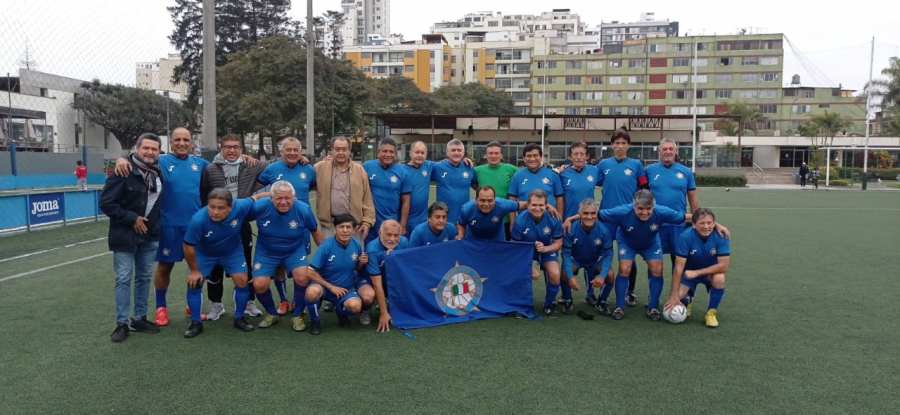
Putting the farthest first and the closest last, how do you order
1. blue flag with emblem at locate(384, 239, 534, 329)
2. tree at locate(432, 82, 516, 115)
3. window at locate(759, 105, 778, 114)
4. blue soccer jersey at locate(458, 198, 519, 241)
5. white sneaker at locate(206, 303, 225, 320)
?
1. window at locate(759, 105, 778, 114)
2. tree at locate(432, 82, 516, 115)
3. blue soccer jersey at locate(458, 198, 519, 241)
4. white sneaker at locate(206, 303, 225, 320)
5. blue flag with emblem at locate(384, 239, 534, 329)

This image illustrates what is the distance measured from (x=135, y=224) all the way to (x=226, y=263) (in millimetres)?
794

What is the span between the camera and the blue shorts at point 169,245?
17.6 ft

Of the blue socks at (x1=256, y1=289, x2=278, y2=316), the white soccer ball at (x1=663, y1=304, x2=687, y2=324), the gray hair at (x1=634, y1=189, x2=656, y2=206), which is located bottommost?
the white soccer ball at (x1=663, y1=304, x2=687, y2=324)

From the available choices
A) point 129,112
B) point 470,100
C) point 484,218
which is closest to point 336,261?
point 484,218

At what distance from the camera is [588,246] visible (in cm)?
592

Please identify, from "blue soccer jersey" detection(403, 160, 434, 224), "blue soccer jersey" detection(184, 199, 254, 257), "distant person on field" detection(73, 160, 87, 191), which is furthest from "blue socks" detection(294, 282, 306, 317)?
"distant person on field" detection(73, 160, 87, 191)

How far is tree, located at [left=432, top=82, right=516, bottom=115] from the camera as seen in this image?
5756 centimetres

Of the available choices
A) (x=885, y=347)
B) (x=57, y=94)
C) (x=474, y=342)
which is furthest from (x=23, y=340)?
(x=57, y=94)

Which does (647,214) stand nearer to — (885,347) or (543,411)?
(885,347)

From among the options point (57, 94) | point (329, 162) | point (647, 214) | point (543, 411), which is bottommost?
point (543, 411)

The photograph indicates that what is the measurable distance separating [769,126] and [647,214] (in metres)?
74.3

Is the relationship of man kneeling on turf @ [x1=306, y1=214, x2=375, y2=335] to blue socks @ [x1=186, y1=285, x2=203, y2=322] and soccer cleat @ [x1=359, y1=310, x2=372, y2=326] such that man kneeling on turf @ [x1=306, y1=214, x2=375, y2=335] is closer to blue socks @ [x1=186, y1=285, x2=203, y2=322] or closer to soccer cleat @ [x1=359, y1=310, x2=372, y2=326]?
soccer cleat @ [x1=359, y1=310, x2=372, y2=326]

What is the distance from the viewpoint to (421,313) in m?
5.37

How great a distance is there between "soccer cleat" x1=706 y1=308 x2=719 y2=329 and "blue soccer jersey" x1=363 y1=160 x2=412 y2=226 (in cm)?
308
